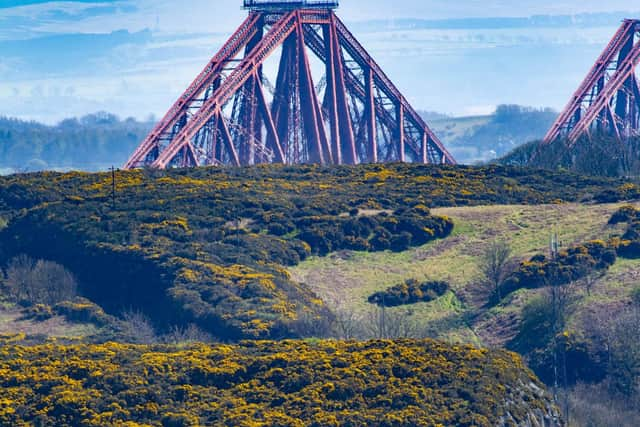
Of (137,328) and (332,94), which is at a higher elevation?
(332,94)

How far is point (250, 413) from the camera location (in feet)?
158

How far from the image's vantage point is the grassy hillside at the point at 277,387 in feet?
157

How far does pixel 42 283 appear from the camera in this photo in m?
74.1

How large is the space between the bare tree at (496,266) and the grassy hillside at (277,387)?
17130 mm

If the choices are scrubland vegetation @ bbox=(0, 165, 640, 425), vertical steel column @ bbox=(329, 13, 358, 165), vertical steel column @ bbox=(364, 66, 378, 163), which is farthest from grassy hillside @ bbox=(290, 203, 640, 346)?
vertical steel column @ bbox=(364, 66, 378, 163)

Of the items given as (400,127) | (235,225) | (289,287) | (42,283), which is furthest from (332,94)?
(42,283)

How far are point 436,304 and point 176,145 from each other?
122 feet

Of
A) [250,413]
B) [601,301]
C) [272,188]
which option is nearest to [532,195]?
[272,188]

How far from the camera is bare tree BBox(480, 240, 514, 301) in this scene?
7312 centimetres

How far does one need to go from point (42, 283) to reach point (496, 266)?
22718 mm

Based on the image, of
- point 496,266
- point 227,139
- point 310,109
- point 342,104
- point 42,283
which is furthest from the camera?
point 342,104

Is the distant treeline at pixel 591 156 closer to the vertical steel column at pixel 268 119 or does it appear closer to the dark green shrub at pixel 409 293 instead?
the vertical steel column at pixel 268 119

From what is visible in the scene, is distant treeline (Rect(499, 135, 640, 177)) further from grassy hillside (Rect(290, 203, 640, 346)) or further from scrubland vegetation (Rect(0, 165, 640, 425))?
grassy hillside (Rect(290, 203, 640, 346))

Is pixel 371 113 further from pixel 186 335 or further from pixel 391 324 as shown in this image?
pixel 186 335
